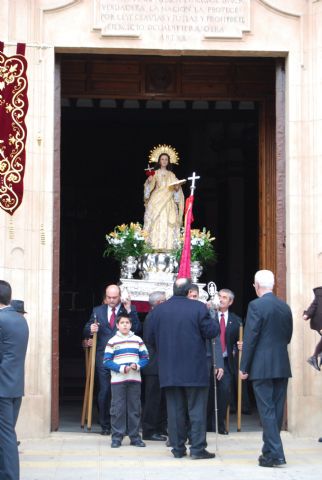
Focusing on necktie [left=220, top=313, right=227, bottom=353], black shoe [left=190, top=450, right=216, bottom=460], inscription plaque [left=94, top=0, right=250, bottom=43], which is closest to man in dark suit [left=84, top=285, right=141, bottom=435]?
necktie [left=220, top=313, right=227, bottom=353]

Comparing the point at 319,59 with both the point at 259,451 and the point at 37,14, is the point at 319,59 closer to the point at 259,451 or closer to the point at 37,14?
the point at 37,14

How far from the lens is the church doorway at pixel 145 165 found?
14625 mm

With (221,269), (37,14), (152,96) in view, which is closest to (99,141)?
(221,269)

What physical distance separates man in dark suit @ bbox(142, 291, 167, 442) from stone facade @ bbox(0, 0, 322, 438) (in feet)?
3.65

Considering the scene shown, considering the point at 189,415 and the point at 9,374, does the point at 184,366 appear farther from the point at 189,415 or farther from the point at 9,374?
the point at 9,374

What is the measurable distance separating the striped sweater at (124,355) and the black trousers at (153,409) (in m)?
0.67

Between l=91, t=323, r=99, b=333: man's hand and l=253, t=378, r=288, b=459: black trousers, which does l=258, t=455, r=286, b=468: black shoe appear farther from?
l=91, t=323, r=99, b=333: man's hand

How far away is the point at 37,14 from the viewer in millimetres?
12406

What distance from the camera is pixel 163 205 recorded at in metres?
14.5

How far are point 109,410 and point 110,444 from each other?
32.3 inches

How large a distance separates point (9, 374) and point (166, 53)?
5.19 m

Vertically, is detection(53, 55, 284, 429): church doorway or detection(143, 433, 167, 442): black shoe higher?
detection(53, 55, 284, 429): church doorway

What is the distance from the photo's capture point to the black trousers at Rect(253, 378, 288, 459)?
10102mm

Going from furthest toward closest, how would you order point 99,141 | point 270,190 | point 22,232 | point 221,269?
point 99,141 < point 221,269 < point 270,190 < point 22,232
